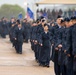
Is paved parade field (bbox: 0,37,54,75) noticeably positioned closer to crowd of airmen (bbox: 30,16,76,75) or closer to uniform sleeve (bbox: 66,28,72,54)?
crowd of airmen (bbox: 30,16,76,75)

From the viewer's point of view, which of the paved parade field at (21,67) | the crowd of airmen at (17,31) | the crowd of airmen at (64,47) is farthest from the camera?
the crowd of airmen at (17,31)

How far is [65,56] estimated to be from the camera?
1118 cm

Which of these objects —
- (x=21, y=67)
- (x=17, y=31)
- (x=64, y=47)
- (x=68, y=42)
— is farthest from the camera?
(x=17, y=31)

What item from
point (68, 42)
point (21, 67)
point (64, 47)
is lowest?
point (21, 67)

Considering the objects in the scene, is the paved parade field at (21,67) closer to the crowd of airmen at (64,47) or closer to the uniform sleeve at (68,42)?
the crowd of airmen at (64,47)

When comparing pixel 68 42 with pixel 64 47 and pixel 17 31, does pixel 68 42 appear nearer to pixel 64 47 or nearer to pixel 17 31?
pixel 64 47

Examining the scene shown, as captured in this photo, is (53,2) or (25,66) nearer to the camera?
(25,66)

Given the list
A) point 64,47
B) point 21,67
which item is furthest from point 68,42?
point 21,67

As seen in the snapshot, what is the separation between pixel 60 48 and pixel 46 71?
3.57 metres

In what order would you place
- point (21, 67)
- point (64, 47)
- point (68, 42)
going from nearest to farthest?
1. point (68, 42)
2. point (64, 47)
3. point (21, 67)

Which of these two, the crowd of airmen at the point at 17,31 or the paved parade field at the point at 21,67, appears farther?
the crowd of airmen at the point at 17,31

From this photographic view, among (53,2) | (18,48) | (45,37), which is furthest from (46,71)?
(53,2)

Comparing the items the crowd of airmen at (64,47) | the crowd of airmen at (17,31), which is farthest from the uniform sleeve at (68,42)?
the crowd of airmen at (17,31)

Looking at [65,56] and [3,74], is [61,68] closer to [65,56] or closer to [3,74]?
[65,56]
